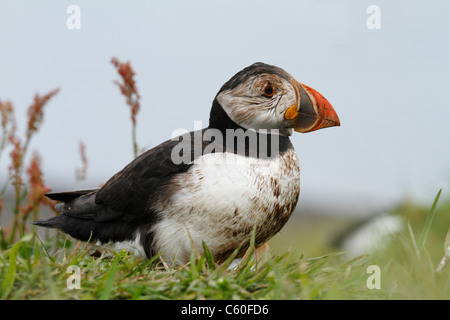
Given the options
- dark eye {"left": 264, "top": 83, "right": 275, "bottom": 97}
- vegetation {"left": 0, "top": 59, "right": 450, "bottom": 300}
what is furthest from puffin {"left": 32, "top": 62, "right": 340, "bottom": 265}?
vegetation {"left": 0, "top": 59, "right": 450, "bottom": 300}

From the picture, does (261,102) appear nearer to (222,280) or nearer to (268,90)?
(268,90)

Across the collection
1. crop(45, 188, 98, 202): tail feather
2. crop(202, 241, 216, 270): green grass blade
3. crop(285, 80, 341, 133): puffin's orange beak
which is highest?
crop(285, 80, 341, 133): puffin's orange beak

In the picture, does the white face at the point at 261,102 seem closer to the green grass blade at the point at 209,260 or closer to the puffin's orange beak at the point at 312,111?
the puffin's orange beak at the point at 312,111

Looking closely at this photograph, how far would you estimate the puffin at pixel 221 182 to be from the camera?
358cm

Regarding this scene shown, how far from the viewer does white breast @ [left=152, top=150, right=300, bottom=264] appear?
3557 mm

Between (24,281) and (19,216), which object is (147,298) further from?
(19,216)

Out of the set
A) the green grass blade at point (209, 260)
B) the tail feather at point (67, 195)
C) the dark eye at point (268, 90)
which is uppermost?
the dark eye at point (268, 90)

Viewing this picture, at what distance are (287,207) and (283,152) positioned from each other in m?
0.36

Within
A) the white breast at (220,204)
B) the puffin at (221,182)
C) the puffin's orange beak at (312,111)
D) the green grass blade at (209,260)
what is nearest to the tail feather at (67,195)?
the puffin at (221,182)

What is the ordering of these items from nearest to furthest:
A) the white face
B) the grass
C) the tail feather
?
the grass, the white face, the tail feather

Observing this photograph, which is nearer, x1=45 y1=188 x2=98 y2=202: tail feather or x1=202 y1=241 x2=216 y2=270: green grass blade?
x1=202 y1=241 x2=216 y2=270: green grass blade

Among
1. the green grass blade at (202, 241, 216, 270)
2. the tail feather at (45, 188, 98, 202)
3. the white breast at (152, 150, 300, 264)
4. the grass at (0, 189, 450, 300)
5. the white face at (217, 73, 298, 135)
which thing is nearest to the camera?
the grass at (0, 189, 450, 300)

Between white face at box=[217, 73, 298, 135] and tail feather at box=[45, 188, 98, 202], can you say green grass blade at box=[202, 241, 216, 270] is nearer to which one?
white face at box=[217, 73, 298, 135]
